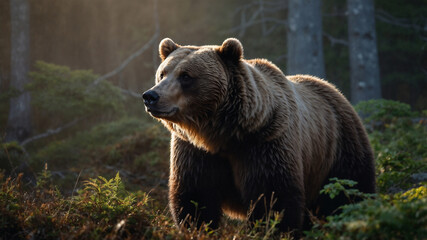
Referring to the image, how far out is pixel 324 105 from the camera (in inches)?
198

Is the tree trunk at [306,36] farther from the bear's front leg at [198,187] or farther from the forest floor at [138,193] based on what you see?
the bear's front leg at [198,187]

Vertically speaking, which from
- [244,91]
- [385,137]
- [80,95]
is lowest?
[385,137]

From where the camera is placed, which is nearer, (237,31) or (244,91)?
(244,91)

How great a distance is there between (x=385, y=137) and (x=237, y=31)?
10.4m

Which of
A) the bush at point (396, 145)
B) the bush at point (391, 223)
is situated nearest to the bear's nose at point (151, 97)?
the bush at point (391, 223)

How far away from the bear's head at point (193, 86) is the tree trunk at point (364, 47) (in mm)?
9771

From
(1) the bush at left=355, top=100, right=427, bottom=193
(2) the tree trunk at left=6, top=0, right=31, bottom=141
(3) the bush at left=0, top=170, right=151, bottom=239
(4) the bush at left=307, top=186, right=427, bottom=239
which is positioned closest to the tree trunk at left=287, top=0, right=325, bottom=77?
(1) the bush at left=355, top=100, right=427, bottom=193

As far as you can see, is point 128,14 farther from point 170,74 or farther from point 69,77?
point 170,74

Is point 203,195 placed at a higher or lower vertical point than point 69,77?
lower

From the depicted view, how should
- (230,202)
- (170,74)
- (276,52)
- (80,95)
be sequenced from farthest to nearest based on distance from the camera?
(276,52) < (80,95) < (230,202) < (170,74)

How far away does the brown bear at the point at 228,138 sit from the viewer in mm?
3740

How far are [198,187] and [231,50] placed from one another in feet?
4.50

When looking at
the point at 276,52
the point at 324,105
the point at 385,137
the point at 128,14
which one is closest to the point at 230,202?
the point at 324,105

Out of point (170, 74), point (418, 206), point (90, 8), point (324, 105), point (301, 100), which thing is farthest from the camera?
point (90, 8)
